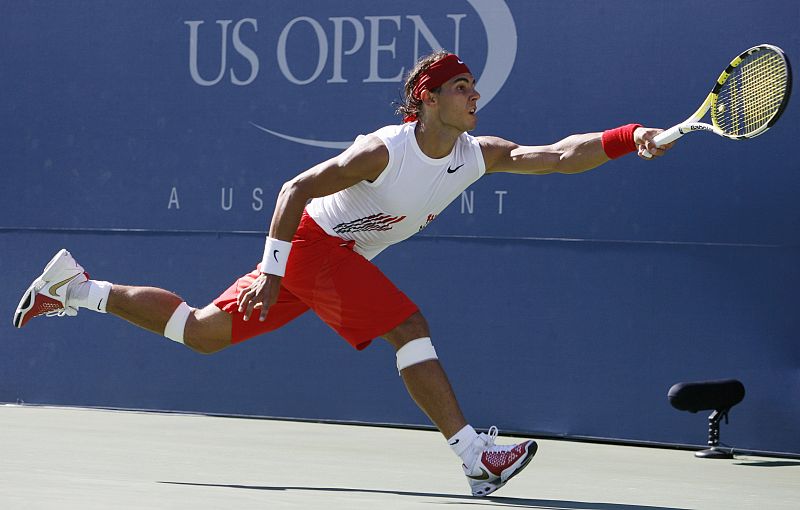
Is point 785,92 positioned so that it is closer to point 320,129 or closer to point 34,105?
point 320,129

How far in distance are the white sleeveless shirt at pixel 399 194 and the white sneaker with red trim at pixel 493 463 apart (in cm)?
90

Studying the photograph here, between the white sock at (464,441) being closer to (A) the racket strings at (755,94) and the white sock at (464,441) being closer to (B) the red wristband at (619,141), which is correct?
(B) the red wristband at (619,141)

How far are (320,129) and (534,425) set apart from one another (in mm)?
1832

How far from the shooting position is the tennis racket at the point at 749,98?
509cm

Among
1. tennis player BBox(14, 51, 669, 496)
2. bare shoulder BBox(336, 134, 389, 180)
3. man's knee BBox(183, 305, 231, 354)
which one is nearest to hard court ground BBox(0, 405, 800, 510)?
tennis player BBox(14, 51, 669, 496)

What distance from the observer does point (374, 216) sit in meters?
5.55

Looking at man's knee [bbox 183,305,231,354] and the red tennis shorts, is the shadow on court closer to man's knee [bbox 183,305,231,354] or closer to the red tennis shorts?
the red tennis shorts

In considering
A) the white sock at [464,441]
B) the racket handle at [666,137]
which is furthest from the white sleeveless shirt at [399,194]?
the white sock at [464,441]

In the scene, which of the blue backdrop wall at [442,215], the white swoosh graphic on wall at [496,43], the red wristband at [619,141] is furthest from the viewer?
the white swoosh graphic on wall at [496,43]

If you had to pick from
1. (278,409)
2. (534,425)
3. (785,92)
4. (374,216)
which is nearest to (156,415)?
(278,409)

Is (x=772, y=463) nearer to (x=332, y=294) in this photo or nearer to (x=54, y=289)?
(x=332, y=294)

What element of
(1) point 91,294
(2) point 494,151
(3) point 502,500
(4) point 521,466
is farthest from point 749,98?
(1) point 91,294

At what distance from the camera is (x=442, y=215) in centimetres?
740

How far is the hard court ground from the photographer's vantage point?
4.96 m
